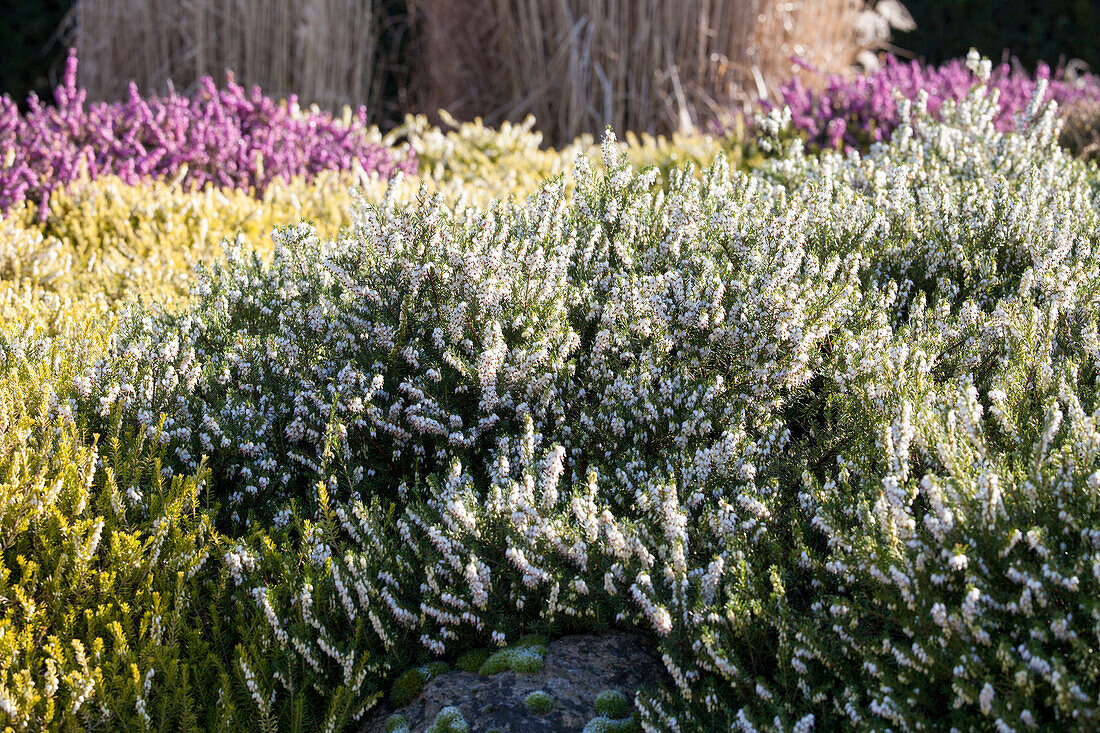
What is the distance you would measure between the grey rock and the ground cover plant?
0.06m

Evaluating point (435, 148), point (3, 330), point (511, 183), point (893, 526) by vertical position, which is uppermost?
point (435, 148)

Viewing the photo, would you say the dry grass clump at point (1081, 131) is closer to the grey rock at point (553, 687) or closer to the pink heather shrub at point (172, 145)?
the pink heather shrub at point (172, 145)

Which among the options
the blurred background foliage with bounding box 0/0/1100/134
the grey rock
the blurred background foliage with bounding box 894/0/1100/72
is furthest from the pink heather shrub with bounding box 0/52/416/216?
the blurred background foliage with bounding box 894/0/1100/72

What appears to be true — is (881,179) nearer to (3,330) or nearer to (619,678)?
(619,678)

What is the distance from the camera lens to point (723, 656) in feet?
7.00

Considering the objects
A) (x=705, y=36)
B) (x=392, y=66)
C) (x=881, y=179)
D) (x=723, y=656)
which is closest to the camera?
(x=723, y=656)

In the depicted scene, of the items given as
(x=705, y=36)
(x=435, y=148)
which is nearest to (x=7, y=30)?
(x=435, y=148)

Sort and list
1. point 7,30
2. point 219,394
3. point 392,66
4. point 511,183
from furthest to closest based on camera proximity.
Answer: 1. point 7,30
2. point 392,66
3. point 511,183
4. point 219,394

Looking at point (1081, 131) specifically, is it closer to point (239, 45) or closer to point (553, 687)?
point (553, 687)

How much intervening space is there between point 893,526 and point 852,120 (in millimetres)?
5002

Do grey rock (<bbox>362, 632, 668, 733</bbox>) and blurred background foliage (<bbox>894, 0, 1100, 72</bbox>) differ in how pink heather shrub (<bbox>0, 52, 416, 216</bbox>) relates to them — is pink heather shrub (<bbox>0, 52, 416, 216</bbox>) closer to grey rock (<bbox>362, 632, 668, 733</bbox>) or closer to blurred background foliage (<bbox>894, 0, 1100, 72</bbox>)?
grey rock (<bbox>362, 632, 668, 733</bbox>)

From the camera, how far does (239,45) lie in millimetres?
9023

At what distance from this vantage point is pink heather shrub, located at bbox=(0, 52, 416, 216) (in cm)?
562

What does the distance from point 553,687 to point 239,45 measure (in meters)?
8.22
